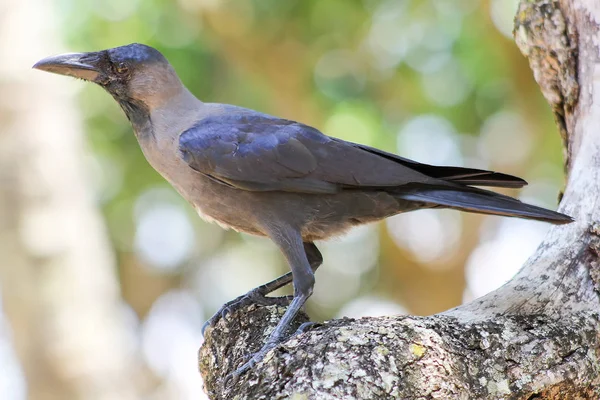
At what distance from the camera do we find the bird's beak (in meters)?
4.18

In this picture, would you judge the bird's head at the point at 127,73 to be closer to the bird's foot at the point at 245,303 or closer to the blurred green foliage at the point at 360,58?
the bird's foot at the point at 245,303

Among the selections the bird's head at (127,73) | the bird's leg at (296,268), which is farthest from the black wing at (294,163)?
the bird's head at (127,73)

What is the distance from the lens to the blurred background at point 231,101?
6590mm

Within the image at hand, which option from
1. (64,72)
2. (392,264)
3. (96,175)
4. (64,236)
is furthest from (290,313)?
(96,175)

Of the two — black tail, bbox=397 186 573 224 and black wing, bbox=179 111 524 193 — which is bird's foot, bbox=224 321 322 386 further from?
black tail, bbox=397 186 573 224

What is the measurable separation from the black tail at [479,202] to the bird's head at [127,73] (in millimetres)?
1499

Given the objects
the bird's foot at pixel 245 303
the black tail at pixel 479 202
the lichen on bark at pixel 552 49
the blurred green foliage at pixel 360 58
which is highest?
the blurred green foliage at pixel 360 58

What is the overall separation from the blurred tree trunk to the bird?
2.76 m

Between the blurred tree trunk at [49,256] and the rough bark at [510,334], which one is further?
the blurred tree trunk at [49,256]

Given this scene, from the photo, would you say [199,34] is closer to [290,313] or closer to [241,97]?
[241,97]

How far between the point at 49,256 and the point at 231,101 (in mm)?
4431

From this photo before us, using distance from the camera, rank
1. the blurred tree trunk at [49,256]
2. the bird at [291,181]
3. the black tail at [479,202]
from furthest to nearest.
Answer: the blurred tree trunk at [49,256] → the bird at [291,181] → the black tail at [479,202]

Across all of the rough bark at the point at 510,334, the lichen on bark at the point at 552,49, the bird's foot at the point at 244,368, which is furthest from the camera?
the lichen on bark at the point at 552,49

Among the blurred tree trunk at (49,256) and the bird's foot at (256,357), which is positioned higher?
the blurred tree trunk at (49,256)
